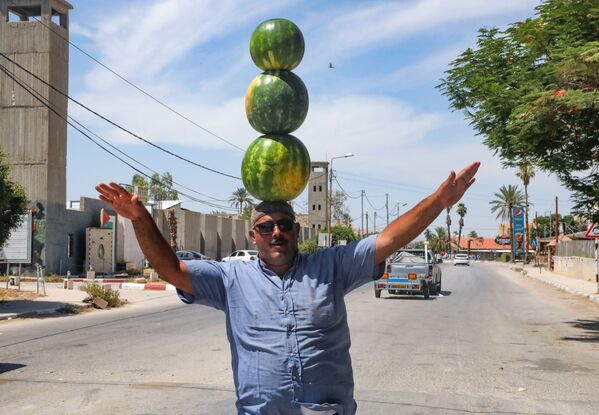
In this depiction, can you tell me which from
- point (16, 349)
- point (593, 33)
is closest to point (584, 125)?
point (593, 33)

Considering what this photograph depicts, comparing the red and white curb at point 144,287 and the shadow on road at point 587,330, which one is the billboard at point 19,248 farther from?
the shadow on road at point 587,330

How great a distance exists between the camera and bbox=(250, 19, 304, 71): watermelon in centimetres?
371

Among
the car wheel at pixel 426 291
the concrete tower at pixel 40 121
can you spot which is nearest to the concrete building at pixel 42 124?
the concrete tower at pixel 40 121

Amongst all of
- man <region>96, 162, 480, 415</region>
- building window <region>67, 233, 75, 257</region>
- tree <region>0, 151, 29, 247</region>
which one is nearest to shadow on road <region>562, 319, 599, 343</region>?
man <region>96, 162, 480, 415</region>

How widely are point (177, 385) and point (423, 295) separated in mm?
17095

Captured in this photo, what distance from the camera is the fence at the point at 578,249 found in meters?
37.1

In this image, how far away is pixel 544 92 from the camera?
1034 cm

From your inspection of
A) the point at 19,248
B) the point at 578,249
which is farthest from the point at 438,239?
the point at 19,248

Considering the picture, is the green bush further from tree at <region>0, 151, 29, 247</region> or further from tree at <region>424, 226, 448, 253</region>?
tree at <region>424, 226, 448, 253</region>

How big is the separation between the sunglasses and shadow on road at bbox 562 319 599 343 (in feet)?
35.8

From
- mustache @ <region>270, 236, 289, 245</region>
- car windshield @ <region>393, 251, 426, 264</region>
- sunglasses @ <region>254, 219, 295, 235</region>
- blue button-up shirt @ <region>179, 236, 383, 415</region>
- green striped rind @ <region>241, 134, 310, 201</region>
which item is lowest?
car windshield @ <region>393, 251, 426, 264</region>

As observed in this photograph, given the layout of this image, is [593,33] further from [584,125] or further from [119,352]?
[119,352]

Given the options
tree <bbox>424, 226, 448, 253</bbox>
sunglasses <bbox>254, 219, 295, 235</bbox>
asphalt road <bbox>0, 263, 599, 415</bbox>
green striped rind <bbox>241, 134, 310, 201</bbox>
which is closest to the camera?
sunglasses <bbox>254, 219, 295, 235</bbox>

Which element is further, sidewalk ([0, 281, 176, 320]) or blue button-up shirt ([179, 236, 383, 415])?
sidewalk ([0, 281, 176, 320])
